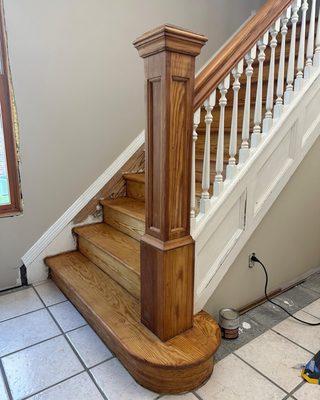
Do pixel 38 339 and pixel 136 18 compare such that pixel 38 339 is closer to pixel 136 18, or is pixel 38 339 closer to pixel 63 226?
pixel 63 226

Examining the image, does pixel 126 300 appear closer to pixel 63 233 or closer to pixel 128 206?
pixel 128 206

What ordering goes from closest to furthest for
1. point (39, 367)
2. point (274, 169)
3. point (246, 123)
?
point (39, 367) → point (246, 123) → point (274, 169)

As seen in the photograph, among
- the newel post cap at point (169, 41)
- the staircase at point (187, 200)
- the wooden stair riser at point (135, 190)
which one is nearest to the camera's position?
the newel post cap at point (169, 41)

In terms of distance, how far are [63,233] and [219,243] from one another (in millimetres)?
1251

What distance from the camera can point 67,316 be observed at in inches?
72.7

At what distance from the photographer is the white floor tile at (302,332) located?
5.28ft

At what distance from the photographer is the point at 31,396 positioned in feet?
4.26

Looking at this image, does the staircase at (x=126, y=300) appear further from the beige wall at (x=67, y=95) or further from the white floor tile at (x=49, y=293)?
the beige wall at (x=67, y=95)

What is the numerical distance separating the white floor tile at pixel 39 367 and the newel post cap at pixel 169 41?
145 centimetres

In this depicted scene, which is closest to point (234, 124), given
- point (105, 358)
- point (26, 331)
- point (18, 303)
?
point (105, 358)

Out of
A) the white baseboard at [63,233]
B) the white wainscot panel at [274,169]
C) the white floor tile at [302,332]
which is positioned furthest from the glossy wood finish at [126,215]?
the white floor tile at [302,332]

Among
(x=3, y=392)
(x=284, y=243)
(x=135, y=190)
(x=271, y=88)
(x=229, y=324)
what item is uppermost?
(x=271, y=88)

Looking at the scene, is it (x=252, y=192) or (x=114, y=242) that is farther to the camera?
(x=114, y=242)

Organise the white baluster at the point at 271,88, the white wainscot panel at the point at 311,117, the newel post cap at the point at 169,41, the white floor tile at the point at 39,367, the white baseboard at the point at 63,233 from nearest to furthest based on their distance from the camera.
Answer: the newel post cap at the point at 169,41, the white floor tile at the point at 39,367, the white baluster at the point at 271,88, the white wainscot panel at the point at 311,117, the white baseboard at the point at 63,233
